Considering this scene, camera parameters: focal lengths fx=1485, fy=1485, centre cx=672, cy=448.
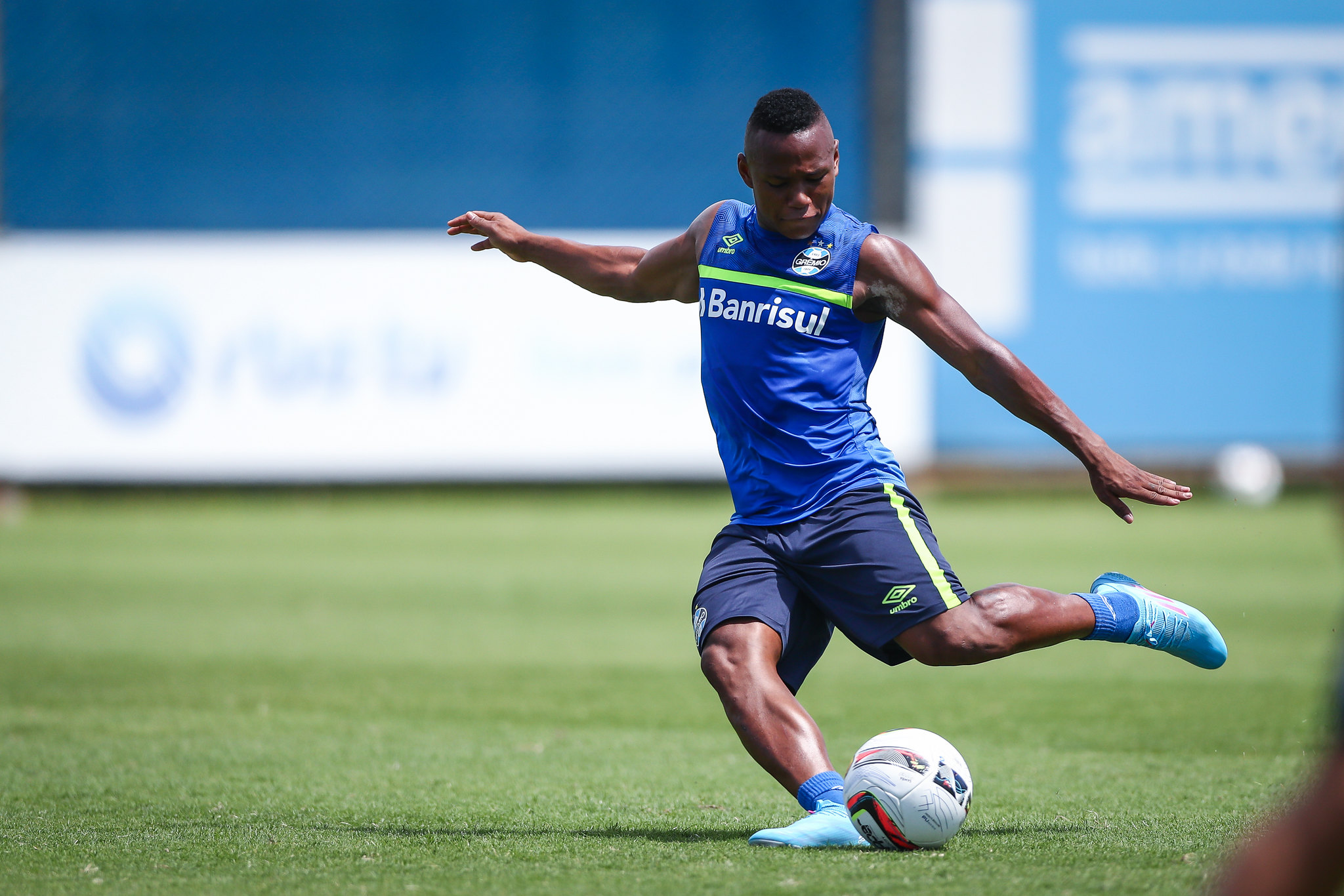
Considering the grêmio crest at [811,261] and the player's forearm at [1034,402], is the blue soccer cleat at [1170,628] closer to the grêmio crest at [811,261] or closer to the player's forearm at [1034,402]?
the player's forearm at [1034,402]

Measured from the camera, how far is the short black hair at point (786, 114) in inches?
180

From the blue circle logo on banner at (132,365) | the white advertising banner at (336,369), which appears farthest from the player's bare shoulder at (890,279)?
the blue circle logo on banner at (132,365)

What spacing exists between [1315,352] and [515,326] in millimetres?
11784

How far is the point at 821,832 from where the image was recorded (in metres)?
4.40

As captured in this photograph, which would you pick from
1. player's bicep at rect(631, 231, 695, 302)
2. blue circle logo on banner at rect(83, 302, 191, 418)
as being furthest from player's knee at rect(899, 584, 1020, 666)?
blue circle logo on banner at rect(83, 302, 191, 418)

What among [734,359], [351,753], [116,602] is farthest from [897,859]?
[116,602]

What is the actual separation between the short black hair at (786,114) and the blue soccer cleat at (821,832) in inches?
80.9

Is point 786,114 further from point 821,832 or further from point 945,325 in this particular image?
point 821,832

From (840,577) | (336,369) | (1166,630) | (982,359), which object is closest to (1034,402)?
(982,359)

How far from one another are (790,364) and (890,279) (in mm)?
416

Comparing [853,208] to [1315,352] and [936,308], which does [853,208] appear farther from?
[936,308]

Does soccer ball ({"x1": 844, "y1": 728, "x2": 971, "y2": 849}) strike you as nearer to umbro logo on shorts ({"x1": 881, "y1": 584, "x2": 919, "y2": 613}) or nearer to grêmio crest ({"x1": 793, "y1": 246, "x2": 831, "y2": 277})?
umbro logo on shorts ({"x1": 881, "y1": 584, "x2": 919, "y2": 613})

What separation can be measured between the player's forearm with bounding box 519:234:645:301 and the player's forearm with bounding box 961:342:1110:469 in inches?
51.5

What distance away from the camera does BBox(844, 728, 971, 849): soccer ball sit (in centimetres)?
444
